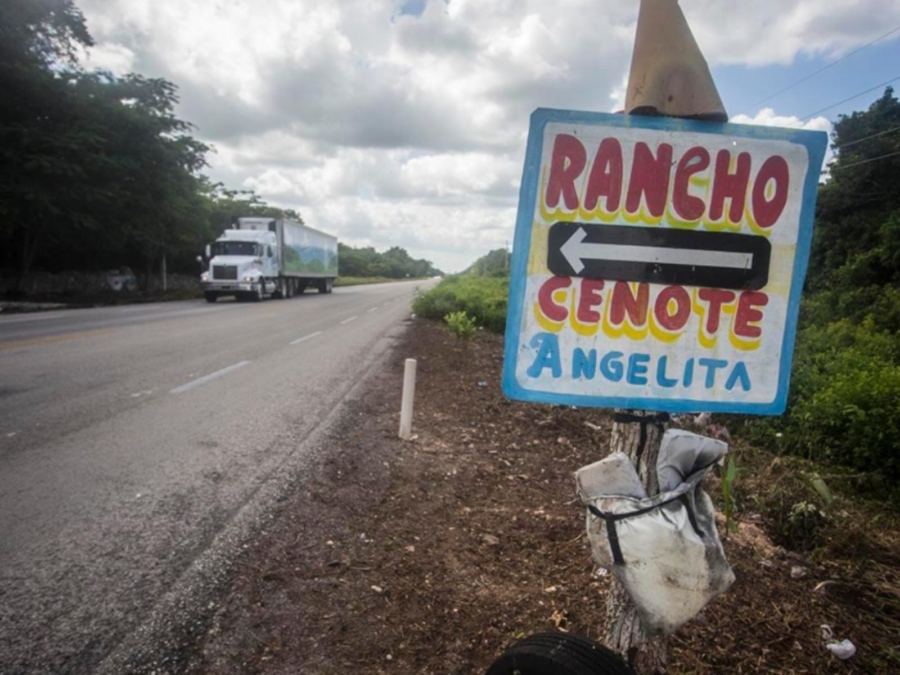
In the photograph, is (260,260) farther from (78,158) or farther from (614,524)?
(614,524)

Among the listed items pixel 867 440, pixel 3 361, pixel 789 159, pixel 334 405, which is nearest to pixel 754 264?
pixel 789 159

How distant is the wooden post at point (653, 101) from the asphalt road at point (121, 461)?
2.07 meters

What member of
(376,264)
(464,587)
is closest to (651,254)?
(464,587)

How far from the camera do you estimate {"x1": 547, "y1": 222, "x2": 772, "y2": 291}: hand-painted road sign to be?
A: 145 cm

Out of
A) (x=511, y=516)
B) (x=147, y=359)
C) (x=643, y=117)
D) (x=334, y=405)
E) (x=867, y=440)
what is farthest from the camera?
(x=147, y=359)

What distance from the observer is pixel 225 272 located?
24.7 m

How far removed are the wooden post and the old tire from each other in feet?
0.36

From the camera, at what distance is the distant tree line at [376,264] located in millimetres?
112375

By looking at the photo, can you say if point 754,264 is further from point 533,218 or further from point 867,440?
point 867,440

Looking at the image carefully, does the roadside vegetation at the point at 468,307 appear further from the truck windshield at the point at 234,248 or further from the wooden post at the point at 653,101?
the wooden post at the point at 653,101

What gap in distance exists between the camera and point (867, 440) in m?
5.40

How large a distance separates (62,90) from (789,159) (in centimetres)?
2520

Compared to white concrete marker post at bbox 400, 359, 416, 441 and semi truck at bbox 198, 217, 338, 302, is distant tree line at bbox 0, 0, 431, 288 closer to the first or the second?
semi truck at bbox 198, 217, 338, 302

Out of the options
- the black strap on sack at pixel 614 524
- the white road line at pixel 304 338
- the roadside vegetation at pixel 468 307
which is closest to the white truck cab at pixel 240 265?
the roadside vegetation at pixel 468 307
